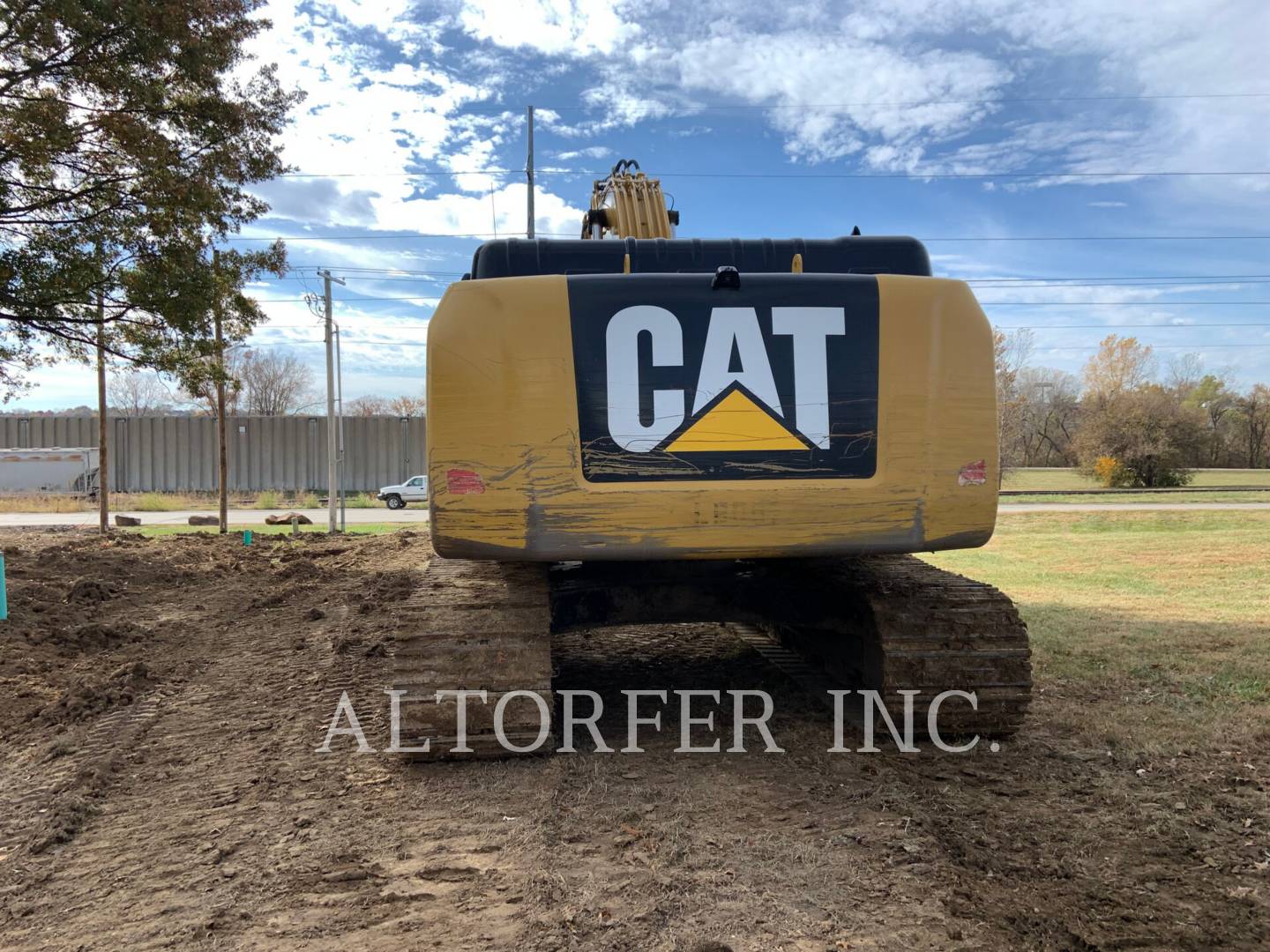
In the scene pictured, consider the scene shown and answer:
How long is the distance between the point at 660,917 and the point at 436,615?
5.74ft

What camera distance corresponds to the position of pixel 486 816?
9.98 ft

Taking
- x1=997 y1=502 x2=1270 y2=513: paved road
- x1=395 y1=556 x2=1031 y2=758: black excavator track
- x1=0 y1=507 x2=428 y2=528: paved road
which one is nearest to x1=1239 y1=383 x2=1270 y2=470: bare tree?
x1=997 y1=502 x2=1270 y2=513: paved road

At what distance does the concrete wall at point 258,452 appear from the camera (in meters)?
39.1

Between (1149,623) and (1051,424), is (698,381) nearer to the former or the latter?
(1149,623)

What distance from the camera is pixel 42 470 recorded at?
3406cm

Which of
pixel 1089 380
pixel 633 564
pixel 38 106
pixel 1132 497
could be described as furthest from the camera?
pixel 1089 380

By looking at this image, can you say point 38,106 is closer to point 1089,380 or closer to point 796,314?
point 796,314

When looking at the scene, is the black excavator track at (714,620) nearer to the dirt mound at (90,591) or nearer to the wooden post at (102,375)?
the dirt mound at (90,591)

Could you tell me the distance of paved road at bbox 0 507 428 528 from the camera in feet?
67.4

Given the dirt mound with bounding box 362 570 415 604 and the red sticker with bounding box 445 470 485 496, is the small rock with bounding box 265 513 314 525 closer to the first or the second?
the dirt mound with bounding box 362 570 415 604

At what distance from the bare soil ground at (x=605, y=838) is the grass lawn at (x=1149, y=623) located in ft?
0.91

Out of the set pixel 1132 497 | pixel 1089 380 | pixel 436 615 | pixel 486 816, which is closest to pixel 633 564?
pixel 436 615

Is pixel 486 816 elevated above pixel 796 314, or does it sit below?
below

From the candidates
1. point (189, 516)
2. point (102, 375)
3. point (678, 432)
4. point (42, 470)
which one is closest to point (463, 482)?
point (678, 432)
